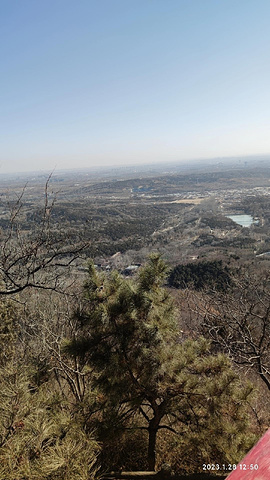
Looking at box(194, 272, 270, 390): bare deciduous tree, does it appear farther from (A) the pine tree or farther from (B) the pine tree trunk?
(B) the pine tree trunk

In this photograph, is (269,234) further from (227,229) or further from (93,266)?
(93,266)

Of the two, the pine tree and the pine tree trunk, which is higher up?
the pine tree

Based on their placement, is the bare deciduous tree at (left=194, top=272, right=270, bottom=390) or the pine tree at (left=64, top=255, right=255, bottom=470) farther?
the bare deciduous tree at (left=194, top=272, right=270, bottom=390)

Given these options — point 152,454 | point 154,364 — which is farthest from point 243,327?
point 154,364

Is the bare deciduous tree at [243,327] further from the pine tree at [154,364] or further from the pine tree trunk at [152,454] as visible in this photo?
the pine tree trunk at [152,454]

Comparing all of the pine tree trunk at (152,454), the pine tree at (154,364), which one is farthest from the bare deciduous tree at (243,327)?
the pine tree trunk at (152,454)

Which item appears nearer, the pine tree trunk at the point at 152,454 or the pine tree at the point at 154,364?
the pine tree at the point at 154,364

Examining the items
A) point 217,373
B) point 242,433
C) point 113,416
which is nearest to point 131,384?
point 113,416

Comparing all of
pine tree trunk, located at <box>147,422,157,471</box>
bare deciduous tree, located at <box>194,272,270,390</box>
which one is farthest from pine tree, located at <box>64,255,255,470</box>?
bare deciduous tree, located at <box>194,272,270,390</box>

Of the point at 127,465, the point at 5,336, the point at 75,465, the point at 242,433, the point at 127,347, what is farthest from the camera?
the point at 5,336

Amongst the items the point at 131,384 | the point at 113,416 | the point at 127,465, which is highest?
the point at 131,384

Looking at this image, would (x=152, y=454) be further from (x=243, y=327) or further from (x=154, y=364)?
(x=243, y=327)
